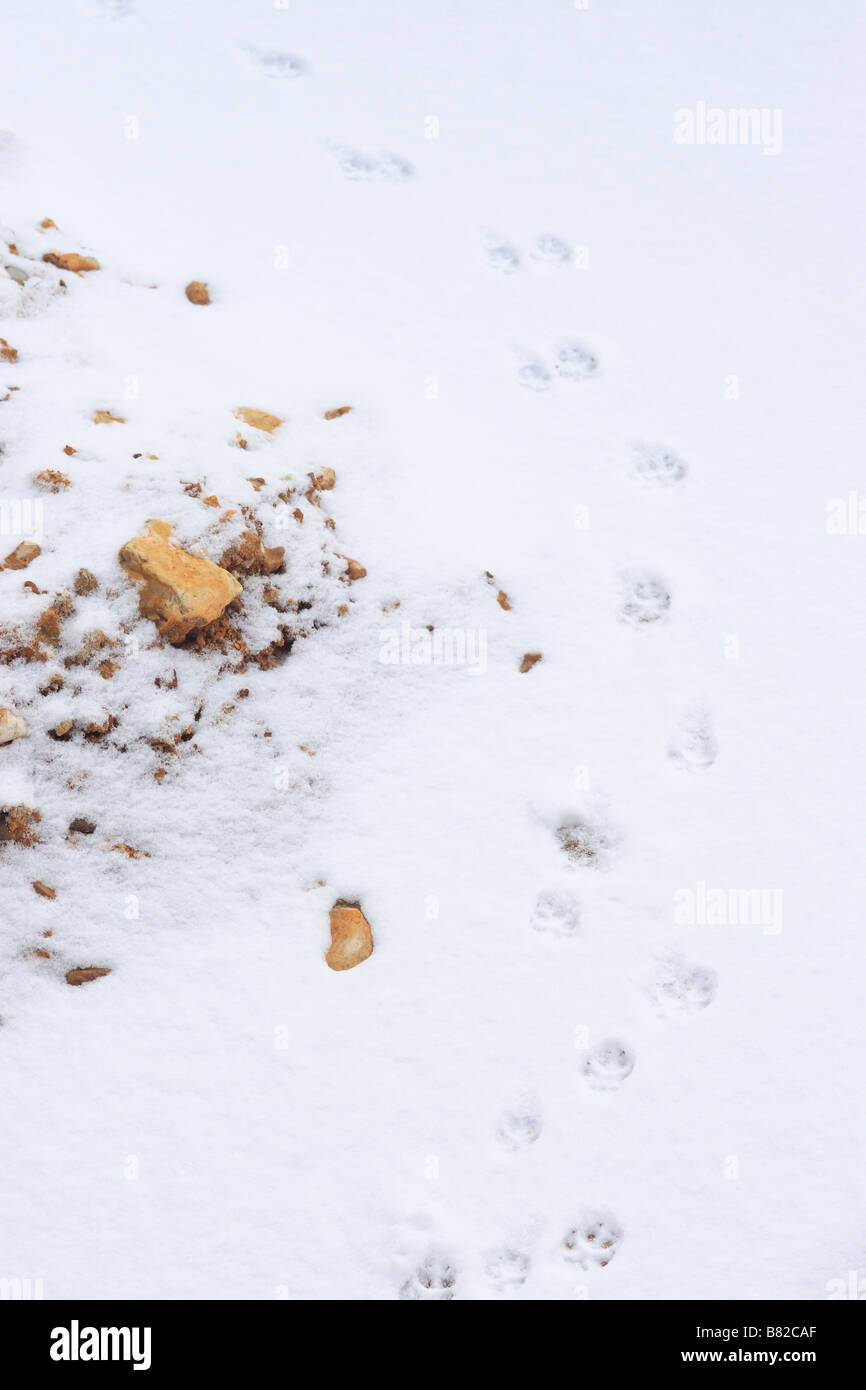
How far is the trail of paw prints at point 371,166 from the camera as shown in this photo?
429cm

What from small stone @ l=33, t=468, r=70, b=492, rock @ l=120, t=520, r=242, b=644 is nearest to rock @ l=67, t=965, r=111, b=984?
rock @ l=120, t=520, r=242, b=644

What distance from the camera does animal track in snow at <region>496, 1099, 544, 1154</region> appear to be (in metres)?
2.28

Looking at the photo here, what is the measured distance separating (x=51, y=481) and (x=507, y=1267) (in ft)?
8.60

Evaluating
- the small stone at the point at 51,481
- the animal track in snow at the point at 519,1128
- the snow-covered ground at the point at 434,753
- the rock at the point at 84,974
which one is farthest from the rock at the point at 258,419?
the animal track in snow at the point at 519,1128

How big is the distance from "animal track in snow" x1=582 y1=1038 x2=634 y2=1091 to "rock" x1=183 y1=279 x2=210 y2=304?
325cm

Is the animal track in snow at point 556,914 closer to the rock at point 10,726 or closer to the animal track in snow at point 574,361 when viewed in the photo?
the rock at point 10,726

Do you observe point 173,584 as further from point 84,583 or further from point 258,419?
point 258,419

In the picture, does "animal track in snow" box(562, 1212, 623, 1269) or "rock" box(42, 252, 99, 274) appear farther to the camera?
"rock" box(42, 252, 99, 274)

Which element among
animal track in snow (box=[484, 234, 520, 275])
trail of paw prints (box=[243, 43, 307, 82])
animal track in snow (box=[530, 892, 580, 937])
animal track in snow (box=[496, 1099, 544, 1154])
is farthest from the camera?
trail of paw prints (box=[243, 43, 307, 82])

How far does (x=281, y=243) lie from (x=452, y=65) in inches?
76.6

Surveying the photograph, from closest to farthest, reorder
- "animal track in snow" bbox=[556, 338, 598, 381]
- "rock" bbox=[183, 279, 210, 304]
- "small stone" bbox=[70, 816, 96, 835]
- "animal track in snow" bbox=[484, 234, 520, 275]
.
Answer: "small stone" bbox=[70, 816, 96, 835] → "rock" bbox=[183, 279, 210, 304] → "animal track in snow" bbox=[556, 338, 598, 381] → "animal track in snow" bbox=[484, 234, 520, 275]

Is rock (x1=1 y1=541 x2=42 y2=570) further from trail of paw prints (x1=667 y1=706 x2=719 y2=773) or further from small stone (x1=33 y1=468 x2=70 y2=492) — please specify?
trail of paw prints (x1=667 y1=706 x2=719 y2=773)

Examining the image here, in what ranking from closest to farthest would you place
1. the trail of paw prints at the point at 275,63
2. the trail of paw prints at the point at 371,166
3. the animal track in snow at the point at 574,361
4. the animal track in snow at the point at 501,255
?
1. the animal track in snow at the point at 574,361
2. the animal track in snow at the point at 501,255
3. the trail of paw prints at the point at 371,166
4. the trail of paw prints at the point at 275,63

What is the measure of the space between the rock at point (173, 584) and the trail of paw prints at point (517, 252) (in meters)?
2.41
